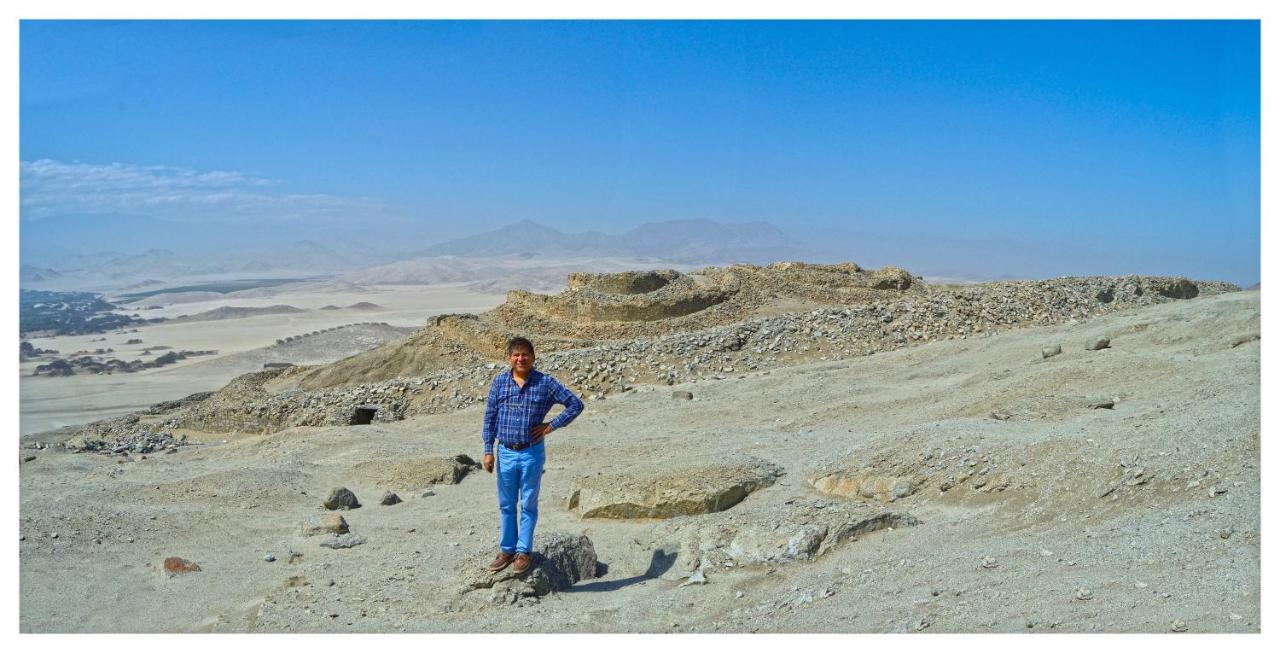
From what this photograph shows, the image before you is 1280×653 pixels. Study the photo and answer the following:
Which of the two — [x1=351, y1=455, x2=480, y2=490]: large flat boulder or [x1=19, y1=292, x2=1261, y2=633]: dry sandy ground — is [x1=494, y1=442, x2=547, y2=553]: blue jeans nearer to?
[x1=19, y1=292, x2=1261, y2=633]: dry sandy ground

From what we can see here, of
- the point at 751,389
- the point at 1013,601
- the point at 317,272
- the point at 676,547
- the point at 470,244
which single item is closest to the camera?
the point at 1013,601

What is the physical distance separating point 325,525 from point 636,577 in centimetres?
270

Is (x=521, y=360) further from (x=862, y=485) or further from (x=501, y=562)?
(x=862, y=485)

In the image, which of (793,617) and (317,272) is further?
(317,272)

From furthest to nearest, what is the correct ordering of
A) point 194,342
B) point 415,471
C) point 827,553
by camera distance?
point 194,342
point 415,471
point 827,553

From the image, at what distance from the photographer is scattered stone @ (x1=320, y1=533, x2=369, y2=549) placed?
693 cm

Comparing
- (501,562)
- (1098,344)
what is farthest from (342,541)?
(1098,344)

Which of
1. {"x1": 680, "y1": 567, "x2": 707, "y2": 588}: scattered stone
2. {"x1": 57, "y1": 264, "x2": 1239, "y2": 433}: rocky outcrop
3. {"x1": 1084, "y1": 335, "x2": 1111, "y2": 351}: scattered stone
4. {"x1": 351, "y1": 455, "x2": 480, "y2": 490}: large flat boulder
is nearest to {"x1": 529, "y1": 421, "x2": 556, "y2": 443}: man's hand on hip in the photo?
{"x1": 680, "y1": 567, "x2": 707, "y2": 588}: scattered stone

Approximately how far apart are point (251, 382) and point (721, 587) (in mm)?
20441

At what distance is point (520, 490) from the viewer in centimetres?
548

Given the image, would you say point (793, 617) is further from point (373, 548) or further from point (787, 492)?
Answer: point (373, 548)

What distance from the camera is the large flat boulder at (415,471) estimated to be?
945 cm

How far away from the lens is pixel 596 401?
45.7 ft
